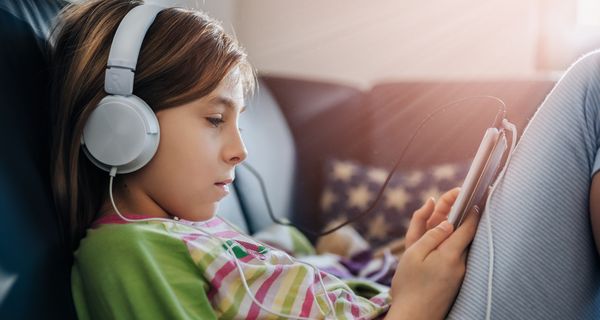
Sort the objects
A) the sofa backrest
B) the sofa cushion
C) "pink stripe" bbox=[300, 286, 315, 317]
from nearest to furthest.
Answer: the sofa backrest, "pink stripe" bbox=[300, 286, 315, 317], the sofa cushion

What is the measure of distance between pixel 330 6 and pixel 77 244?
1829 mm

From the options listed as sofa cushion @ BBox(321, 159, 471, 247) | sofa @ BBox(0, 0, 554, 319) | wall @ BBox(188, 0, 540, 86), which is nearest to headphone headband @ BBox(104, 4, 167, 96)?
sofa @ BBox(0, 0, 554, 319)

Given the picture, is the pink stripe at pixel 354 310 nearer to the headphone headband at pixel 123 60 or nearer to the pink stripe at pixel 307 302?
the pink stripe at pixel 307 302

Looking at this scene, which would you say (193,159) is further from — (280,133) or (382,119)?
(382,119)

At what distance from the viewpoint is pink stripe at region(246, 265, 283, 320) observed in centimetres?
71

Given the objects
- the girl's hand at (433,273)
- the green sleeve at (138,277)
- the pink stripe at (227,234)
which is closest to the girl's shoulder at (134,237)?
the green sleeve at (138,277)

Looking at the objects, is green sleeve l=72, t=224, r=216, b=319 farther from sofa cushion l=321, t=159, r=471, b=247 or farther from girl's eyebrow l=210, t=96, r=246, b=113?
sofa cushion l=321, t=159, r=471, b=247

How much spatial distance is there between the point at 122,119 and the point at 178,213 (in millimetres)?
159

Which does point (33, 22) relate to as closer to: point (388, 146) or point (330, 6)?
point (388, 146)

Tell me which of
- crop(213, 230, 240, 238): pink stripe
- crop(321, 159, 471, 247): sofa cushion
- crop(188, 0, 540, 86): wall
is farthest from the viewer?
crop(188, 0, 540, 86): wall

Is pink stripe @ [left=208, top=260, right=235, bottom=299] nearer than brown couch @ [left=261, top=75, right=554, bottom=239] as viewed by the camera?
Yes

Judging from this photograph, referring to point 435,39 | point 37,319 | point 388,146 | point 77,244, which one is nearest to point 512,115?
point 388,146

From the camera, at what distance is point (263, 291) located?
0.74 m

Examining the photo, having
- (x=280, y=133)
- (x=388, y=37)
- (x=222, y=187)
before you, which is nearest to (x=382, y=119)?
(x=280, y=133)
